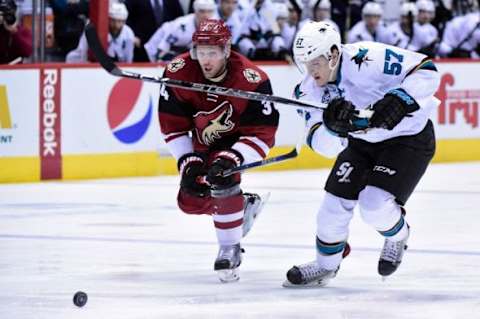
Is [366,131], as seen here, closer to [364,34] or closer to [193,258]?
[193,258]

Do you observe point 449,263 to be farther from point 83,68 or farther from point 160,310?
point 83,68

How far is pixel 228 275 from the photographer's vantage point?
19.7ft

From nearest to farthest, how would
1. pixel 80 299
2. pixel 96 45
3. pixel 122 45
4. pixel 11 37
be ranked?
1. pixel 80 299
2. pixel 96 45
3. pixel 11 37
4. pixel 122 45

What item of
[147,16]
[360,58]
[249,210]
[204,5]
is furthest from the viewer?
[147,16]

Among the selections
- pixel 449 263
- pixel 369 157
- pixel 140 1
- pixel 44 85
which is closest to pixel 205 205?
pixel 369 157

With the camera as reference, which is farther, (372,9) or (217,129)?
(372,9)

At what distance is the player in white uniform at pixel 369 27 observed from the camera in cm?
1400

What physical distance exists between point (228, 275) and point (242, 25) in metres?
6.84

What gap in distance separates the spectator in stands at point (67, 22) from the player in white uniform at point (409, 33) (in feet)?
12.5

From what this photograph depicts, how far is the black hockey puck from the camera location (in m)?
5.26

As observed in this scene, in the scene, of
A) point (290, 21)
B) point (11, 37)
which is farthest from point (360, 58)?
point (290, 21)

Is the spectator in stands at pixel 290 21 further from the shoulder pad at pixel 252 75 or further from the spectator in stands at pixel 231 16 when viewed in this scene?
the shoulder pad at pixel 252 75

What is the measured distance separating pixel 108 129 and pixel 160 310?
221 inches

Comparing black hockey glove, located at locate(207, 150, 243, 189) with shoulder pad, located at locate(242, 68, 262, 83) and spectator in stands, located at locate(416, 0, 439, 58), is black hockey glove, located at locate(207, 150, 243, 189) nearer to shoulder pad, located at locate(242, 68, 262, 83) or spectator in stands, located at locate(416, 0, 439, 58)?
shoulder pad, located at locate(242, 68, 262, 83)
